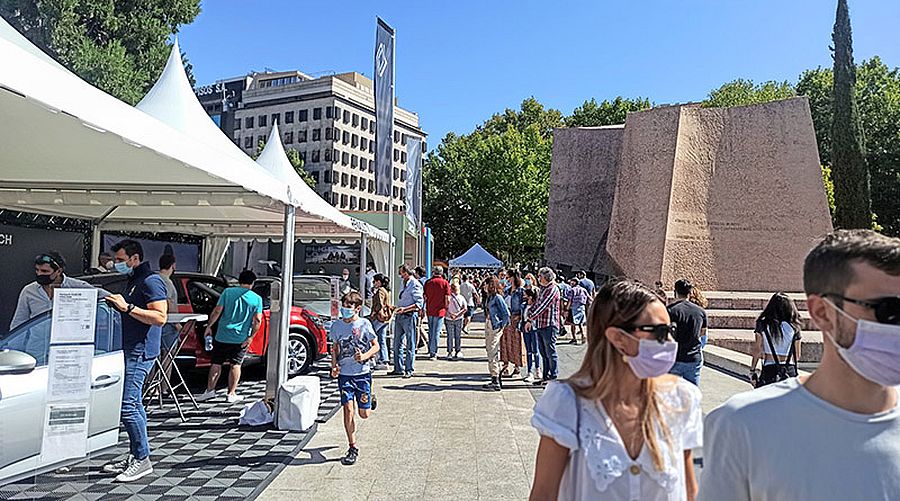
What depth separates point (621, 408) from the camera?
216 centimetres

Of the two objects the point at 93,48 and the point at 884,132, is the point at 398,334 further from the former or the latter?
the point at 884,132

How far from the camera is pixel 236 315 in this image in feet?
27.2

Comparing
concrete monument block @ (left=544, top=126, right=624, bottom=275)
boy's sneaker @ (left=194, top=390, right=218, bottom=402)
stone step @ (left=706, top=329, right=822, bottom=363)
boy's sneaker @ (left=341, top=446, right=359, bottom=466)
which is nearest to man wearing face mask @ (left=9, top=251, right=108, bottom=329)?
boy's sneaker @ (left=341, top=446, right=359, bottom=466)

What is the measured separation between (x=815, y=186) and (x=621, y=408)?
64.7ft

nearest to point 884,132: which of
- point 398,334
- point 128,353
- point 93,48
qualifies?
point 398,334

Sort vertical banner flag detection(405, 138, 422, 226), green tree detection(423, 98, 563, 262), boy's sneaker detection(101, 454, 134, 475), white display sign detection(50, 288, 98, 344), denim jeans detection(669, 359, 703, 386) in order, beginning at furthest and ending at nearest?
→ green tree detection(423, 98, 563, 262) → vertical banner flag detection(405, 138, 422, 226) → denim jeans detection(669, 359, 703, 386) → boy's sneaker detection(101, 454, 134, 475) → white display sign detection(50, 288, 98, 344)

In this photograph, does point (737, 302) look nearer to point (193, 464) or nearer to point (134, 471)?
point (193, 464)

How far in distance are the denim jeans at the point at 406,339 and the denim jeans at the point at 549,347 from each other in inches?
91.2

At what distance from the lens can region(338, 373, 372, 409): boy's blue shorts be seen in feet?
20.4

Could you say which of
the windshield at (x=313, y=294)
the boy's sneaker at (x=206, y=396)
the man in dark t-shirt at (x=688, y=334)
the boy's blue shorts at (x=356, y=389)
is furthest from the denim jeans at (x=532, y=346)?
the boy's sneaker at (x=206, y=396)

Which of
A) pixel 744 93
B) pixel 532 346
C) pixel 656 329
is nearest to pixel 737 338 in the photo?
pixel 532 346

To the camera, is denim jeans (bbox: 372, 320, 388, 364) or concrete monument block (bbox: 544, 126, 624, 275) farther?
concrete monument block (bbox: 544, 126, 624, 275)

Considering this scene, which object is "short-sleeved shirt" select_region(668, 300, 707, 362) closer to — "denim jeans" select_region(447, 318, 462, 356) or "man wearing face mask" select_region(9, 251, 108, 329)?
"man wearing face mask" select_region(9, 251, 108, 329)

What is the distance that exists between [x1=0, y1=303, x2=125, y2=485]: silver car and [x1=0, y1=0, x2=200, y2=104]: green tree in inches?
816
